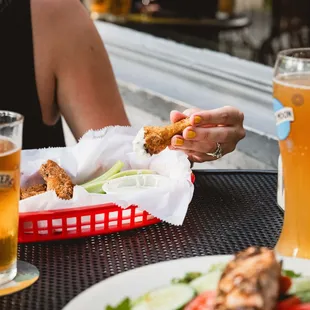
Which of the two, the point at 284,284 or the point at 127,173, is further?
the point at 127,173

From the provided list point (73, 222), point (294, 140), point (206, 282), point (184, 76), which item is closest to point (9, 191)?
point (73, 222)

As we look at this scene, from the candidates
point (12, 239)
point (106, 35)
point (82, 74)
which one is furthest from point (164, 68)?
point (12, 239)

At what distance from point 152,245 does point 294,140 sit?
27 cm

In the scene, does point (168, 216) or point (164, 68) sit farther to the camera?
point (164, 68)

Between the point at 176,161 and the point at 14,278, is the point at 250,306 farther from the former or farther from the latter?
the point at 176,161

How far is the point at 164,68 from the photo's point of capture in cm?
278

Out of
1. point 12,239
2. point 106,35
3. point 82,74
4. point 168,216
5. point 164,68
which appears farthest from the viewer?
point 106,35

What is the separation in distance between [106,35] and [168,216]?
7.79 ft

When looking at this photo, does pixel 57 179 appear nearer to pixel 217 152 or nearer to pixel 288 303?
pixel 217 152

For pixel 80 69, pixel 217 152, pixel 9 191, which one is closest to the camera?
pixel 9 191

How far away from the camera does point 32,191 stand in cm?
112

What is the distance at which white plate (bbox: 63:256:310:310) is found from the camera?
76cm

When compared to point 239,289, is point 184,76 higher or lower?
lower

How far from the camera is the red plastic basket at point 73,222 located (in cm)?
102
